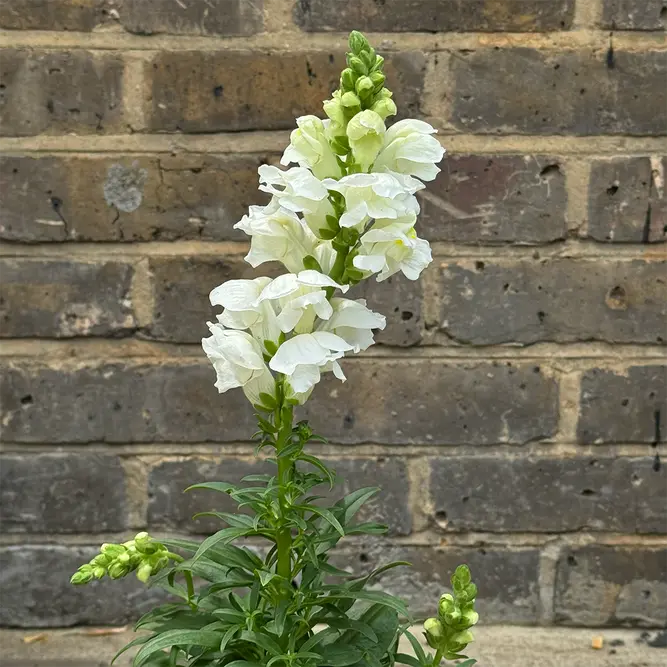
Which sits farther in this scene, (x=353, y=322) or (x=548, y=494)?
(x=548, y=494)

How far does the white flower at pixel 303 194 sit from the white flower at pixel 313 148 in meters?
0.01

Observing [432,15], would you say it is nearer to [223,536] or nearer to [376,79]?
[376,79]

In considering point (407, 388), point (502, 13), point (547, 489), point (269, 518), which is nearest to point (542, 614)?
point (547, 489)

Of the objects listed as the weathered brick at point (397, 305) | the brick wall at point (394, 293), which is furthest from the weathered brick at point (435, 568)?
the weathered brick at point (397, 305)

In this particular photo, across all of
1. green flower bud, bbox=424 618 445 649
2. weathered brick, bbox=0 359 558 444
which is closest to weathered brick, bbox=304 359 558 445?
weathered brick, bbox=0 359 558 444

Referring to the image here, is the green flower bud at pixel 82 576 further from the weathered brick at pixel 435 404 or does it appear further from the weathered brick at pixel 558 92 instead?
the weathered brick at pixel 558 92

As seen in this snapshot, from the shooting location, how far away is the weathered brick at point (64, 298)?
88 centimetres

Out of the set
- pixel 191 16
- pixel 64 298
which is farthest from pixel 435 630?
pixel 191 16

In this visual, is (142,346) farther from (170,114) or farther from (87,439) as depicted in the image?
(170,114)

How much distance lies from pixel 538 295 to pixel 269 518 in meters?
0.48

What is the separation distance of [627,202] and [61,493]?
29.3 inches

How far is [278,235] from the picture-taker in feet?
1.70

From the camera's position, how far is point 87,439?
904 millimetres

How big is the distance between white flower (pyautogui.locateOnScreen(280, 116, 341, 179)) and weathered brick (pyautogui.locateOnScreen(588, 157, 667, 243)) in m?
0.46
